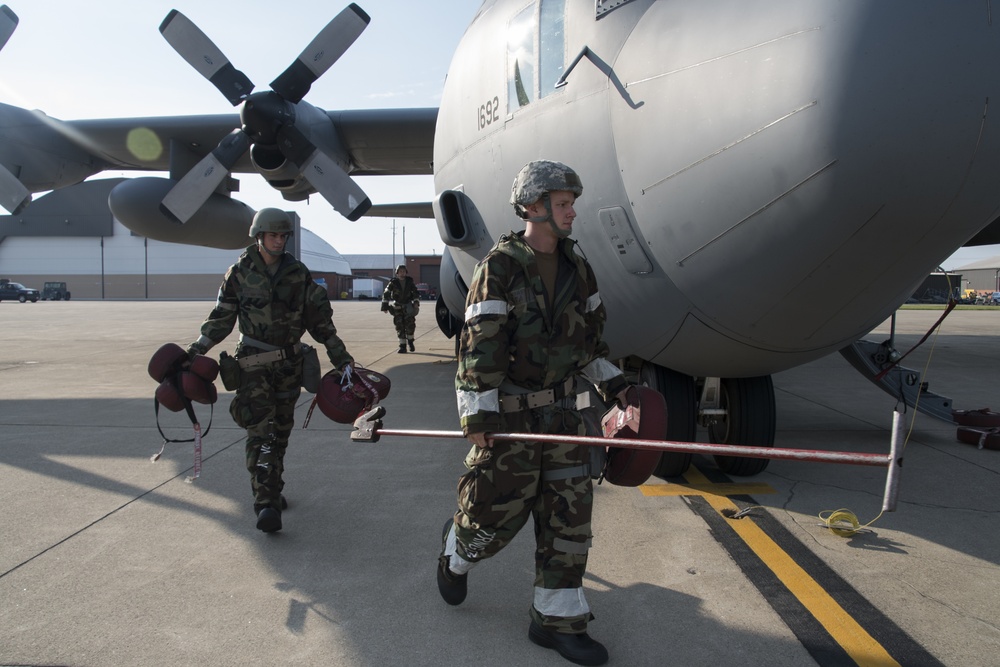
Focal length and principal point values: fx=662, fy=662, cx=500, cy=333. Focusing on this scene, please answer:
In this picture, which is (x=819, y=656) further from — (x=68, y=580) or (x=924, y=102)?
(x=68, y=580)

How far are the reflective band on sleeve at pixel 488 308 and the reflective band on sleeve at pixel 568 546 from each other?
3.04ft

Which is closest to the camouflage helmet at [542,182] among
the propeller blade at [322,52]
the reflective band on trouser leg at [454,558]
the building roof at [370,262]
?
the reflective band on trouser leg at [454,558]

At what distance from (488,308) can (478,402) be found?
0.37 meters

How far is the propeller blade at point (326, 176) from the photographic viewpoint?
331 inches

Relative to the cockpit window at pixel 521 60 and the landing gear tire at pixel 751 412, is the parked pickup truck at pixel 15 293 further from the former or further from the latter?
the landing gear tire at pixel 751 412

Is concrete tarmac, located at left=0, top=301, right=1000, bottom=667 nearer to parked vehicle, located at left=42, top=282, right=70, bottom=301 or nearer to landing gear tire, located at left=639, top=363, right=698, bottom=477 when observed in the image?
landing gear tire, located at left=639, top=363, right=698, bottom=477

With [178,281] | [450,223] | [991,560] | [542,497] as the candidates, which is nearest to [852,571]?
[991,560]

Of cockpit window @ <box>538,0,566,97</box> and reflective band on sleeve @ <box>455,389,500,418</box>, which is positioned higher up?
cockpit window @ <box>538,0,566,97</box>

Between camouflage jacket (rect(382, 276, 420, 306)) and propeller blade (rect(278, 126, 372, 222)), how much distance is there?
482 cm

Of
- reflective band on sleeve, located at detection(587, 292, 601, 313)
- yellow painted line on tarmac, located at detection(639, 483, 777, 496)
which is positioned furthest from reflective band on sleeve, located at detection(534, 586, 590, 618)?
yellow painted line on tarmac, located at detection(639, 483, 777, 496)

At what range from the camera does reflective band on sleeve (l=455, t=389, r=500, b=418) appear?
2584 millimetres

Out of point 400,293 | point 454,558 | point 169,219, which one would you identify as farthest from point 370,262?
point 454,558

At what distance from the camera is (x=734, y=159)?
9.29ft

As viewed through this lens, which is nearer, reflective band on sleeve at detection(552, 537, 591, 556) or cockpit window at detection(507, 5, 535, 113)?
reflective band on sleeve at detection(552, 537, 591, 556)
